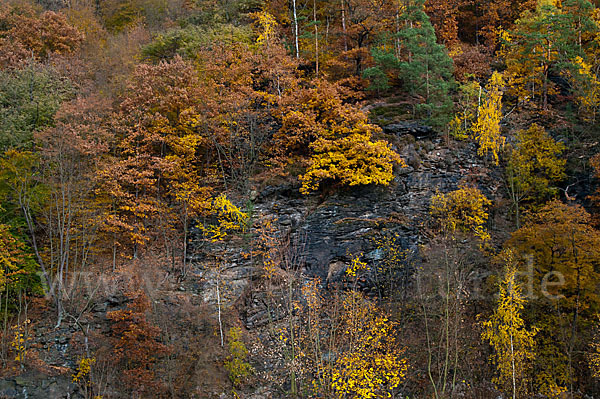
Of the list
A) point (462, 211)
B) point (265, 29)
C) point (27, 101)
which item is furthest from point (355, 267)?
point (27, 101)

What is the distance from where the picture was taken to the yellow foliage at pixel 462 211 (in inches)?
847

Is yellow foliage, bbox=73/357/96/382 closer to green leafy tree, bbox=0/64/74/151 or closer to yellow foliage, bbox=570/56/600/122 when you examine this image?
green leafy tree, bbox=0/64/74/151

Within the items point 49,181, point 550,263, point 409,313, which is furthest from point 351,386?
point 49,181

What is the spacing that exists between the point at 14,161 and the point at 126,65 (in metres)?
12.8

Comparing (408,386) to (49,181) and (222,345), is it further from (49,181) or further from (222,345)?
(49,181)

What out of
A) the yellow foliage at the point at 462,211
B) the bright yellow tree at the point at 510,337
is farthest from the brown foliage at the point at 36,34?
the bright yellow tree at the point at 510,337

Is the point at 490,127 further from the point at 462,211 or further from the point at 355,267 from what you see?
the point at 355,267

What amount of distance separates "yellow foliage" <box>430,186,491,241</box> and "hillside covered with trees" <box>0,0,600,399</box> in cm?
11

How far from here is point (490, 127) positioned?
25.8 meters

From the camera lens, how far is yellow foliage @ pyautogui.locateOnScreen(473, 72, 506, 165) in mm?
25594

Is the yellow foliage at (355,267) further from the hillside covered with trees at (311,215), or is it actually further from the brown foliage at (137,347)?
the brown foliage at (137,347)

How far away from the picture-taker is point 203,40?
113 feet

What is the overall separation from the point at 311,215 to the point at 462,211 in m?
7.21

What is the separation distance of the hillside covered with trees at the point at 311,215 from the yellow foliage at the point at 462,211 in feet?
0.36
